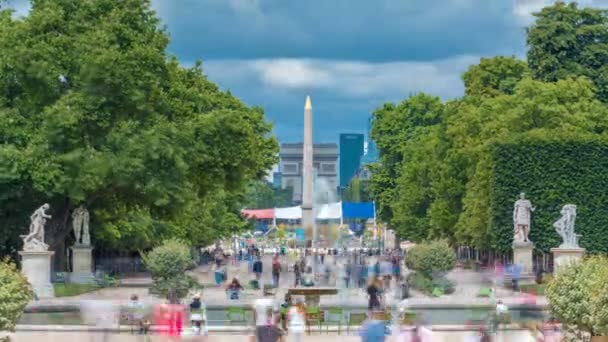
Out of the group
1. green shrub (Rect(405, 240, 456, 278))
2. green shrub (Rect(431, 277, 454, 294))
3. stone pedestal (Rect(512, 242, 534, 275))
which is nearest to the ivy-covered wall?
stone pedestal (Rect(512, 242, 534, 275))

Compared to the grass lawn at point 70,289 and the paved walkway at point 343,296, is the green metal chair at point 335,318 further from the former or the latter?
the grass lawn at point 70,289

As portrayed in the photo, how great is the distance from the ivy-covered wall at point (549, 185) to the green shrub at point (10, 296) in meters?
42.8

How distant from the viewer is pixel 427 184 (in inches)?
3979

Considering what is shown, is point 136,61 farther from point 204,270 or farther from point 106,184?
point 204,270

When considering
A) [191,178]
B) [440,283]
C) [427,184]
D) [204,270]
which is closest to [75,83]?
[191,178]

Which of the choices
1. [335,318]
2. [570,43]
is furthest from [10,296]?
[570,43]

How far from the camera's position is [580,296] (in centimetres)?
3266

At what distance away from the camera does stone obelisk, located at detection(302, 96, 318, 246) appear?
123 meters

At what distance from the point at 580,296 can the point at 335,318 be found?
13.1 metres

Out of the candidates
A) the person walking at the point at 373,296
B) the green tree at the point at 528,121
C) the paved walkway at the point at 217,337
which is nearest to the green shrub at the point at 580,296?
the paved walkway at the point at 217,337

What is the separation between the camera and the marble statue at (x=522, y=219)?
68.8 m

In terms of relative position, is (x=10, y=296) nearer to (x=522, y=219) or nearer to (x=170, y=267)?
(x=170, y=267)

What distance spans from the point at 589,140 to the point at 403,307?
3135 cm

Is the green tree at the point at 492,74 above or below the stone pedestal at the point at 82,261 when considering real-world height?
above
